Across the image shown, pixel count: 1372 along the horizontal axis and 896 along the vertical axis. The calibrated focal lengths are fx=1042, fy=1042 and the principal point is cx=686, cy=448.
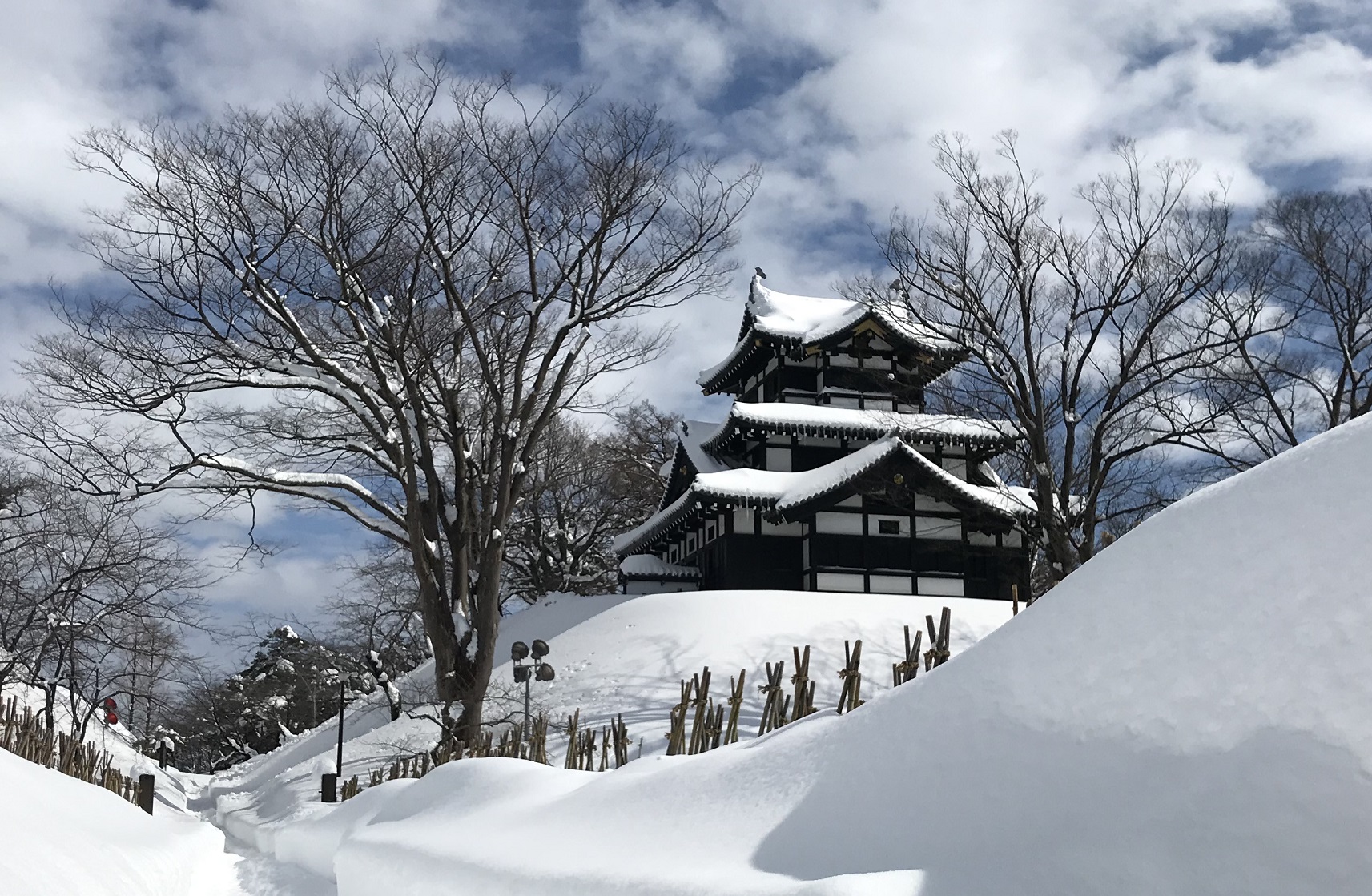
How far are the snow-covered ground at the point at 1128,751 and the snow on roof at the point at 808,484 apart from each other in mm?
22256

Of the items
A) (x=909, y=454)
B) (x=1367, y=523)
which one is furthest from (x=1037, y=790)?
(x=909, y=454)

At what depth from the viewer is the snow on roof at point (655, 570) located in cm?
3105

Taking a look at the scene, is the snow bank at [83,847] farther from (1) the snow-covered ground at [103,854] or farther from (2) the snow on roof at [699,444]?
(2) the snow on roof at [699,444]

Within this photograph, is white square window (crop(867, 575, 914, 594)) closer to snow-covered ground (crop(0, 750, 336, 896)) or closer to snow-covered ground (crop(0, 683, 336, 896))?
snow-covered ground (crop(0, 683, 336, 896))

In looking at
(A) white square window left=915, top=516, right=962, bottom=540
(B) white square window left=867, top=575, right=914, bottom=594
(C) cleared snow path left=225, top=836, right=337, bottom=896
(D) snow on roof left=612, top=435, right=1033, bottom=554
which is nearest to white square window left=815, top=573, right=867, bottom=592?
(B) white square window left=867, top=575, right=914, bottom=594

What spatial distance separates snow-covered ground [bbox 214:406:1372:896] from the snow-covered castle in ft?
65.0

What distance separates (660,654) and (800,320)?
1434cm

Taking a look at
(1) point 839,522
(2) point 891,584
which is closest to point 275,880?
(1) point 839,522

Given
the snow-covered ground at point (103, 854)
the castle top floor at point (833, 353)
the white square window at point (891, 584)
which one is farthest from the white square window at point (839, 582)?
the snow-covered ground at point (103, 854)

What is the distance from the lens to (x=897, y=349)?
31484 millimetres

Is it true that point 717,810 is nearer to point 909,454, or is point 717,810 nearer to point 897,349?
point 909,454

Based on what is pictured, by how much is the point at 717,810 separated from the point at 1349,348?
62.7 ft

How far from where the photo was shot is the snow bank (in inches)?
214

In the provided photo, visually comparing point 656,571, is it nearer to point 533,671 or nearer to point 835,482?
point 835,482
